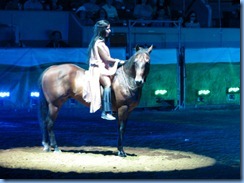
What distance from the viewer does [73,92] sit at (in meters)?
13.8

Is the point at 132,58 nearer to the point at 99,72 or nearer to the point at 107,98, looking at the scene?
the point at 99,72

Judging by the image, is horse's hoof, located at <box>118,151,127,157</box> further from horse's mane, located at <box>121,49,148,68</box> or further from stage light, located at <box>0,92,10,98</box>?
stage light, located at <box>0,92,10,98</box>

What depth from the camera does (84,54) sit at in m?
22.2

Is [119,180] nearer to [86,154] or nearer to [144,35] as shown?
[86,154]

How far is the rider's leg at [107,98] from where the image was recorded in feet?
43.7

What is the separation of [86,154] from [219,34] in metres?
15.1

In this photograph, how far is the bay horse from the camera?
44.2 feet

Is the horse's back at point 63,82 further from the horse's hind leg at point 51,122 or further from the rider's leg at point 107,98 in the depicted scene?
the rider's leg at point 107,98

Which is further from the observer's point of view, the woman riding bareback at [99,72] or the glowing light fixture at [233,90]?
the glowing light fixture at [233,90]

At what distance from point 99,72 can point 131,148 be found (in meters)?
2.17

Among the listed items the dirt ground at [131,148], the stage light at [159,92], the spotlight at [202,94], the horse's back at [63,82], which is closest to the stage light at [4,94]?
the dirt ground at [131,148]

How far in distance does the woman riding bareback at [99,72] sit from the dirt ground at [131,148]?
103 cm

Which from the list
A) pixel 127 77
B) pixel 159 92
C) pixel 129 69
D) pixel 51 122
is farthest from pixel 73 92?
pixel 159 92

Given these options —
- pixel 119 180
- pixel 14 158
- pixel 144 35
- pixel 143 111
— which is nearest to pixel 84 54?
pixel 143 111
